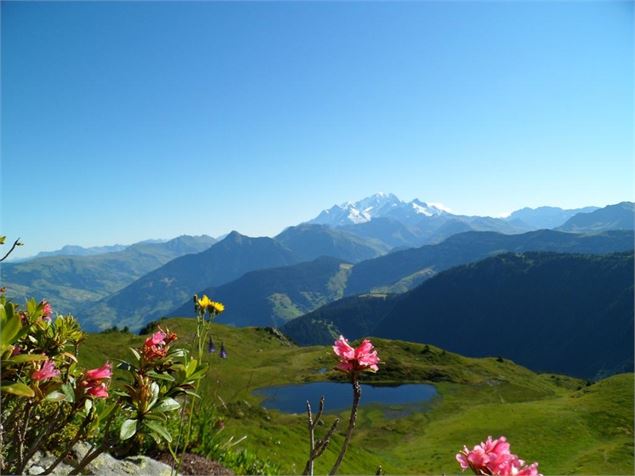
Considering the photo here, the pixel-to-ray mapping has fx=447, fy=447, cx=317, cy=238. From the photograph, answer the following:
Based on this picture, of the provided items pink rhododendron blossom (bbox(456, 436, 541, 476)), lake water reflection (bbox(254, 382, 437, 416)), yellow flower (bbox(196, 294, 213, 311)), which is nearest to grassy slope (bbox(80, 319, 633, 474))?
yellow flower (bbox(196, 294, 213, 311))

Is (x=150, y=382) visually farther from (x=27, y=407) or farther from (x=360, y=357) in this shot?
(x=360, y=357)

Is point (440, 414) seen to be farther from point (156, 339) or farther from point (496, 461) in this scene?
point (496, 461)

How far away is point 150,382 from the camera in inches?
151

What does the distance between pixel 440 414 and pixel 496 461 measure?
11450 centimetres

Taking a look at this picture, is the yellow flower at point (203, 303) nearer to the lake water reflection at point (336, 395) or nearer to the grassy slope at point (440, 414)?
Answer: the grassy slope at point (440, 414)

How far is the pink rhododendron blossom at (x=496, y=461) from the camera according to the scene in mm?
2740

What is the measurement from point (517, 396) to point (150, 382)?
14031cm

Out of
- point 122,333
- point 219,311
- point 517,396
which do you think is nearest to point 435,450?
point 517,396

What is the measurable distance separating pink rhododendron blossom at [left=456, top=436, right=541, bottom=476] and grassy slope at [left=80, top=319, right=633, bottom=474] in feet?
16.2

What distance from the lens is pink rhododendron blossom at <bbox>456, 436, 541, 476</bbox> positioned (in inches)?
108

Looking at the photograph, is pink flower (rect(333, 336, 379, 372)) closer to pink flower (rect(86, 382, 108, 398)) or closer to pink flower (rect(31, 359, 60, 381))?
pink flower (rect(86, 382, 108, 398))

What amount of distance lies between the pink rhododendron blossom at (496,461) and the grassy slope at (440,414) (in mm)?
4944

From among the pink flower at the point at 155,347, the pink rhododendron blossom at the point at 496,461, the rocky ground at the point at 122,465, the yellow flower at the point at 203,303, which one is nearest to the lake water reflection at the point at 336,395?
the rocky ground at the point at 122,465

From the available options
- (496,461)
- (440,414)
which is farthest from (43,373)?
(440,414)
